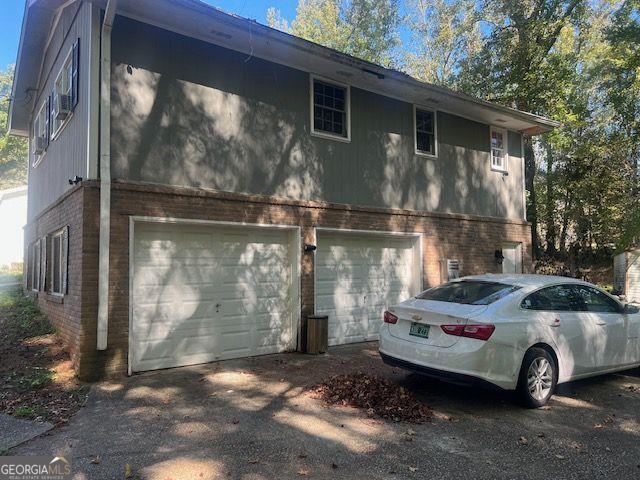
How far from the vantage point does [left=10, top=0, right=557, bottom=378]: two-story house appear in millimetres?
6922

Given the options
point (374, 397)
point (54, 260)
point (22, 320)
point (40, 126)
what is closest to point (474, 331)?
point (374, 397)

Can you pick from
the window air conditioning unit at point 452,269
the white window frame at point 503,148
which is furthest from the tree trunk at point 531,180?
the window air conditioning unit at point 452,269

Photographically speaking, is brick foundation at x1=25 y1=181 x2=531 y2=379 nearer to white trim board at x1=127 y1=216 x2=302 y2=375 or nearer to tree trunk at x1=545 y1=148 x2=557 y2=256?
white trim board at x1=127 y1=216 x2=302 y2=375

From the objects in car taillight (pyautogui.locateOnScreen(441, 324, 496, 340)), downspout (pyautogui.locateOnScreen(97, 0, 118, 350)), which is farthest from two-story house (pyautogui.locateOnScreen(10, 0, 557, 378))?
car taillight (pyautogui.locateOnScreen(441, 324, 496, 340))

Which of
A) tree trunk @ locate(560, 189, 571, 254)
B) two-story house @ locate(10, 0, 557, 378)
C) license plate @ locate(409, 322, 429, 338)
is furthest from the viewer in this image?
tree trunk @ locate(560, 189, 571, 254)

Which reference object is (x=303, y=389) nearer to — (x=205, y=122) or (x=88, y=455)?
(x=88, y=455)

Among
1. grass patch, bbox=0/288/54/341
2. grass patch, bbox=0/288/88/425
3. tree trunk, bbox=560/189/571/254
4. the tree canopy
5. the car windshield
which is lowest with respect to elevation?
grass patch, bbox=0/288/88/425

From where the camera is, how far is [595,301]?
6.59m

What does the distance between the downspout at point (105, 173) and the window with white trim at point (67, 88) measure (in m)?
1.17

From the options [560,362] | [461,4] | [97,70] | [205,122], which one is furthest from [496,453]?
[461,4]

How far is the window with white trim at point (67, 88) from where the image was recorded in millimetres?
7887

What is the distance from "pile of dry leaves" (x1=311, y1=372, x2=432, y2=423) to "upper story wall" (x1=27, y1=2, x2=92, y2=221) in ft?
14.9

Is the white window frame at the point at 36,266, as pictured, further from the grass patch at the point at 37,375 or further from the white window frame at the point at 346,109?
the white window frame at the point at 346,109

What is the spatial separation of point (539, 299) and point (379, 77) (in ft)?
18.8
